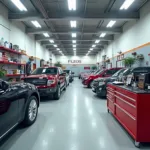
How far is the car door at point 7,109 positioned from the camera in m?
2.14

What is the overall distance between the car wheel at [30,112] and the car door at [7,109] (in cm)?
54

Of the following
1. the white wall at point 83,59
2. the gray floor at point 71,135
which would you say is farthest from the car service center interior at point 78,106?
the white wall at point 83,59

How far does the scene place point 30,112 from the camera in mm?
3352

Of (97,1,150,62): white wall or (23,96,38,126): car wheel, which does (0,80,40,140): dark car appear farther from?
(97,1,150,62): white wall

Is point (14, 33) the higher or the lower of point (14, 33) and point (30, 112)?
the higher

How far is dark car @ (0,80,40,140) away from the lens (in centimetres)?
218

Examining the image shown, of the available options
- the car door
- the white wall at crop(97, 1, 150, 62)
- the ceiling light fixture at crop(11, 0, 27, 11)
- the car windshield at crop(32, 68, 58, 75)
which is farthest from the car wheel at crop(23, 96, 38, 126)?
the white wall at crop(97, 1, 150, 62)

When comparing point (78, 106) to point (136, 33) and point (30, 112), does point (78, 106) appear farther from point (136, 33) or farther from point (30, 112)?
point (136, 33)

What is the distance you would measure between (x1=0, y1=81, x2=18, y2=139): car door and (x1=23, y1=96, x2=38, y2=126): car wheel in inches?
21.1

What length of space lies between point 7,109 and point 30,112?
114 cm

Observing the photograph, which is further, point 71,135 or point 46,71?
point 46,71

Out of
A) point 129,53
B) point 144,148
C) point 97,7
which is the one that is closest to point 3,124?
point 144,148

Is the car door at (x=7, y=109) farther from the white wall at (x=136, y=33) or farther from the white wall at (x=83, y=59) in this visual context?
the white wall at (x=83, y=59)

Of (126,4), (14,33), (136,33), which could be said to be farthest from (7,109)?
Result: (136,33)
